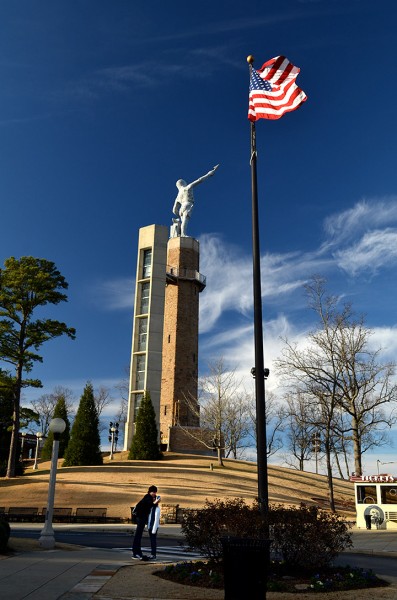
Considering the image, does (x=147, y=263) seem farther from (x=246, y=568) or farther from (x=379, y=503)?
(x=246, y=568)

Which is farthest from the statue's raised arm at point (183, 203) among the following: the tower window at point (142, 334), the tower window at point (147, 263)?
the tower window at point (142, 334)

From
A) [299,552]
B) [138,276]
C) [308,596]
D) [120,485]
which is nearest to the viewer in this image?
[308,596]

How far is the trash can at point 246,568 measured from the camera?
654 cm

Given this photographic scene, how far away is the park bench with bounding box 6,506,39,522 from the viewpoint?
2402 centimetres

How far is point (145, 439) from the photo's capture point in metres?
44.3

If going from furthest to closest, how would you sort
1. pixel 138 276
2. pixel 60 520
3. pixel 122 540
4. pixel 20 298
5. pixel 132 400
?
pixel 138 276
pixel 132 400
pixel 20 298
pixel 60 520
pixel 122 540

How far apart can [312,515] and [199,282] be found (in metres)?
51.9

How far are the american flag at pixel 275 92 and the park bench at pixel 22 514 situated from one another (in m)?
19.5

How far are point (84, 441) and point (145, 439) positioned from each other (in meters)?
5.29

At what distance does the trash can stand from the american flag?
10.9m

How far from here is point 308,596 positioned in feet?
23.9

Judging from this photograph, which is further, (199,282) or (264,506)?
(199,282)

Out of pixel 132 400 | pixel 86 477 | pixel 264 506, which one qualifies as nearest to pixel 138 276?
pixel 132 400

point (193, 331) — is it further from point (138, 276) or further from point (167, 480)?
point (167, 480)
